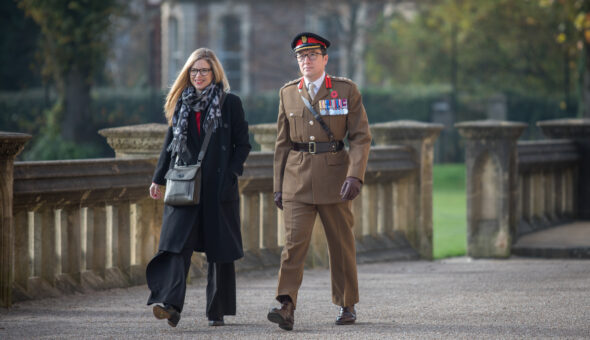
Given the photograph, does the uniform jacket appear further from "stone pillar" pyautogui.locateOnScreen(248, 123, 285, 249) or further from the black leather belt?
"stone pillar" pyautogui.locateOnScreen(248, 123, 285, 249)

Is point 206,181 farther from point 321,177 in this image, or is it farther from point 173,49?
point 173,49

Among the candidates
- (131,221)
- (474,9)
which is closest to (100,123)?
(474,9)

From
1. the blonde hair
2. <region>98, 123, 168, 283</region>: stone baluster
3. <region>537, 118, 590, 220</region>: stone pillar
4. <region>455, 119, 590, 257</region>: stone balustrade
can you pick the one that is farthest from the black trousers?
<region>537, 118, 590, 220</region>: stone pillar

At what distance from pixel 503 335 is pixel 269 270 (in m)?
3.43

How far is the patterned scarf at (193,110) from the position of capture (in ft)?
22.0

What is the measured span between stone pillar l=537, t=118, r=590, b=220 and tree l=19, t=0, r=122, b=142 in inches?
477

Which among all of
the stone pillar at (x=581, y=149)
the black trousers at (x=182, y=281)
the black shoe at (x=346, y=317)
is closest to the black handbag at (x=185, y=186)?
the black trousers at (x=182, y=281)

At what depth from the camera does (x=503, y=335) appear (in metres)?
6.29

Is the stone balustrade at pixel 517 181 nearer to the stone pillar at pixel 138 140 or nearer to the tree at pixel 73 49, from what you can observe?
the stone pillar at pixel 138 140

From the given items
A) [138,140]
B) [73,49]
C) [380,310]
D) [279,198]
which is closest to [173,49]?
[73,49]

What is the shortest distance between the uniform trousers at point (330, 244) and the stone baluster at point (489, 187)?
4.34m

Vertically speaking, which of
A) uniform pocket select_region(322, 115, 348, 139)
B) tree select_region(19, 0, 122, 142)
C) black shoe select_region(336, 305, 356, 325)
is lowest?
black shoe select_region(336, 305, 356, 325)

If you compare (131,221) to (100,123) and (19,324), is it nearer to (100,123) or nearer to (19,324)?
(19,324)

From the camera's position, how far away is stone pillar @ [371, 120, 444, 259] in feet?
35.4
